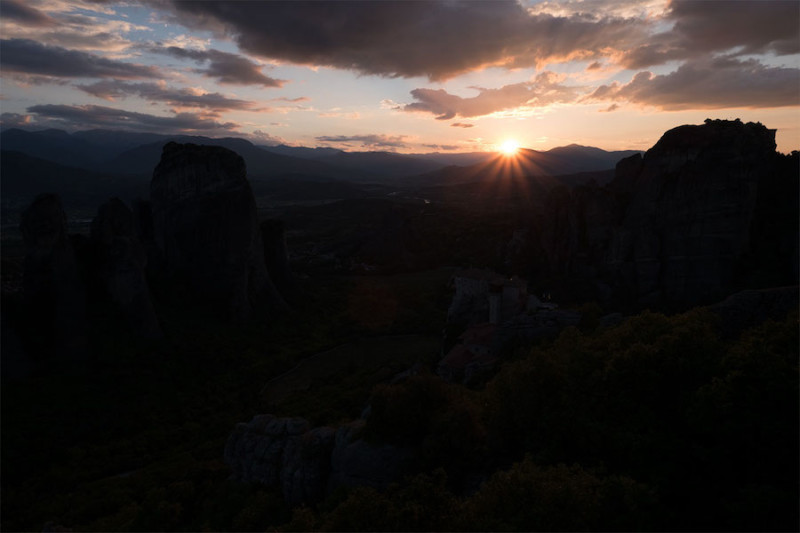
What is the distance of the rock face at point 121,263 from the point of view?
1689 inches

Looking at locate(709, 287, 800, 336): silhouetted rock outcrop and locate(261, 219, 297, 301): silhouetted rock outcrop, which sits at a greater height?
locate(709, 287, 800, 336): silhouetted rock outcrop

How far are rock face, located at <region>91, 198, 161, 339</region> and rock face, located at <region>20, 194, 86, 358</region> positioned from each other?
12.1 feet

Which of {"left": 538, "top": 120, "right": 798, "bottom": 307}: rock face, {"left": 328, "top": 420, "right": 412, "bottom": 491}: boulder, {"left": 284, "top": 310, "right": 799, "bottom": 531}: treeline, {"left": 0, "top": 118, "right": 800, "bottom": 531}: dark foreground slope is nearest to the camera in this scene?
{"left": 284, "top": 310, "right": 799, "bottom": 531}: treeline

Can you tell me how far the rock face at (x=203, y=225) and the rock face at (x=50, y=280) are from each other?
17.7m

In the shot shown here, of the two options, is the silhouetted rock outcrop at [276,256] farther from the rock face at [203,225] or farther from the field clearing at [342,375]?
the field clearing at [342,375]

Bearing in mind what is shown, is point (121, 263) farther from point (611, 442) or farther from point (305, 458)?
point (611, 442)

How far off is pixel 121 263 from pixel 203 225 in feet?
47.3

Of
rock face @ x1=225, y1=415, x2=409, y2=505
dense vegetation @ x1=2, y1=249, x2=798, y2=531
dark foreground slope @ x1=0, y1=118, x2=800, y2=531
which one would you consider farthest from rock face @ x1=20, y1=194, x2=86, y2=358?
rock face @ x1=225, y1=415, x2=409, y2=505

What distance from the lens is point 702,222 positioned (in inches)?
1971

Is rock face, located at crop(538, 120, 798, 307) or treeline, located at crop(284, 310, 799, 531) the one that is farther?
rock face, located at crop(538, 120, 798, 307)

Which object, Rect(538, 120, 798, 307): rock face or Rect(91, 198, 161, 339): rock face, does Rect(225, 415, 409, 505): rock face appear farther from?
Rect(538, 120, 798, 307): rock face

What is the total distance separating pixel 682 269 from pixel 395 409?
4368 centimetres

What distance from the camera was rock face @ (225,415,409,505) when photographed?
18219mm

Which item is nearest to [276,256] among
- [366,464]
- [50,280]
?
[50,280]
